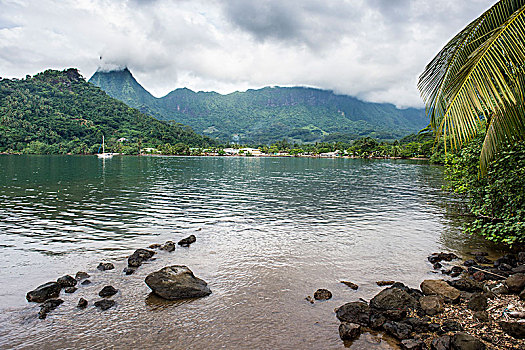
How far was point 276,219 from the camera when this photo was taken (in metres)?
23.0

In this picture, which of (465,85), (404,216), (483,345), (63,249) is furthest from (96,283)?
(404,216)

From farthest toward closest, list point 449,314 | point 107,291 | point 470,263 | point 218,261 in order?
point 218,261
point 470,263
point 107,291
point 449,314

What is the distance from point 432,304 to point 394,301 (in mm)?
1042

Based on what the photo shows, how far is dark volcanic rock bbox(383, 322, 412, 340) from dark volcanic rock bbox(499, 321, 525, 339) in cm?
217

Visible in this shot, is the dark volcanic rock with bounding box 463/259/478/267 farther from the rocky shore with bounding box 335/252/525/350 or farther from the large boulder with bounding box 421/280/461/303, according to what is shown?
the large boulder with bounding box 421/280/461/303

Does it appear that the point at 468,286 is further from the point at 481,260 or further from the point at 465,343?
the point at 465,343

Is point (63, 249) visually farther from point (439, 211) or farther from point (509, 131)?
point (439, 211)

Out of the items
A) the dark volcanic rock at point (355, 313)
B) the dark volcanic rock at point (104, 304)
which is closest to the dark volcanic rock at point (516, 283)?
the dark volcanic rock at point (355, 313)

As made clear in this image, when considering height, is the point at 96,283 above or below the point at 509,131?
below

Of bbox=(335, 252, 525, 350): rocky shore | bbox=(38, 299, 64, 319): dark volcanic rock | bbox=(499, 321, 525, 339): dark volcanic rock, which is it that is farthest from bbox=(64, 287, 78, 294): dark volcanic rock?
bbox=(499, 321, 525, 339): dark volcanic rock

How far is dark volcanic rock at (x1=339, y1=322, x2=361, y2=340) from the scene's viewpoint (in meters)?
8.21

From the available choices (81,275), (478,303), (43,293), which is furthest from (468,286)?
(43,293)

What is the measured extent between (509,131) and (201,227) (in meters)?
17.0

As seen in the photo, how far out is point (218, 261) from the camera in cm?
1409
